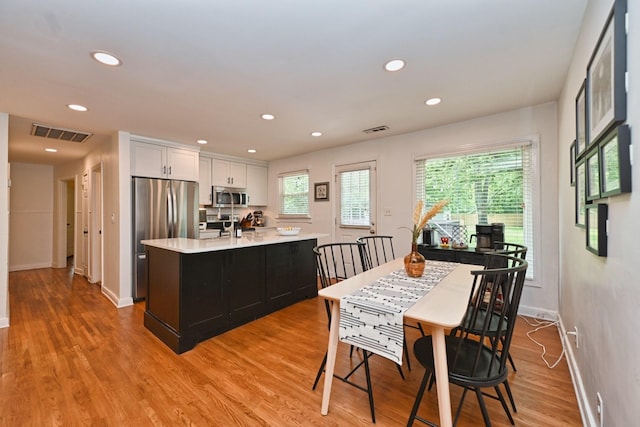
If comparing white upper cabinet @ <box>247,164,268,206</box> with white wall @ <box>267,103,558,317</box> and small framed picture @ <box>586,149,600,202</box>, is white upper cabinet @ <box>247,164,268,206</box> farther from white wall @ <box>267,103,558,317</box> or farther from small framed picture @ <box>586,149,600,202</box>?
small framed picture @ <box>586,149,600,202</box>

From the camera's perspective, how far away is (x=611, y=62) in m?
1.19

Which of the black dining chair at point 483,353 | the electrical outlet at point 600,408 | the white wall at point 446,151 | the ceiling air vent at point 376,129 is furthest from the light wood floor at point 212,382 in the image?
the ceiling air vent at point 376,129

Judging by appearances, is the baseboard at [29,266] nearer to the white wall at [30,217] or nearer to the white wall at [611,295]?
the white wall at [30,217]

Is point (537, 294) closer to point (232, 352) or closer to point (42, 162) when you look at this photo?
point (232, 352)

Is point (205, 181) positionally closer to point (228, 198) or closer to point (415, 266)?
point (228, 198)

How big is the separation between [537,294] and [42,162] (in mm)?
8982

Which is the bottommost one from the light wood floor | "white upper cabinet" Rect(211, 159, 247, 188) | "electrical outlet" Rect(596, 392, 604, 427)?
the light wood floor

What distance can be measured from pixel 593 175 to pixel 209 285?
2958 mm

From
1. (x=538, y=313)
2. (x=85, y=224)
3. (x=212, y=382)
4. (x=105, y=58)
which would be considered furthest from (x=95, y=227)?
(x=538, y=313)

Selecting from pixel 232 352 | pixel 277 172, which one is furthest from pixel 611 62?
pixel 277 172

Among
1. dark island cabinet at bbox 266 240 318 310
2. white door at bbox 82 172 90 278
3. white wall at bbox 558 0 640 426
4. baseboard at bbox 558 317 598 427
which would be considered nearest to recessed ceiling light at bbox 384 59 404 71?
white wall at bbox 558 0 640 426

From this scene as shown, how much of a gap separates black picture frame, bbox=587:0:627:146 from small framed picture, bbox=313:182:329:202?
3.79m

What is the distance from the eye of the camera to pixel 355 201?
475 cm

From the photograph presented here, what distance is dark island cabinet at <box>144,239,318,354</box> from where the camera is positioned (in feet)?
8.32
